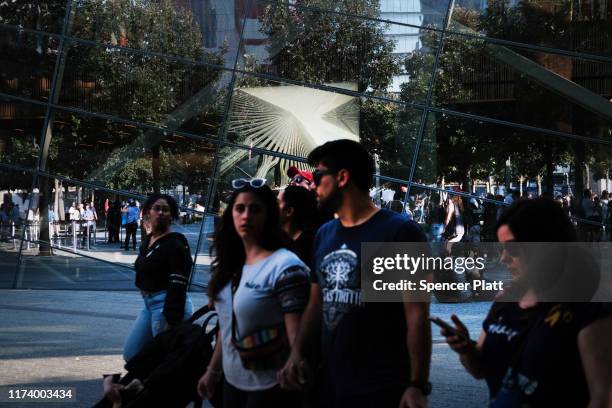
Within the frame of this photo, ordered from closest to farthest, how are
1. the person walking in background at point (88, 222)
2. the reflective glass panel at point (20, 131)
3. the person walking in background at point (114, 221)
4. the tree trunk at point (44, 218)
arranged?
the person walking in background at point (114, 221), the person walking in background at point (88, 222), the tree trunk at point (44, 218), the reflective glass panel at point (20, 131)

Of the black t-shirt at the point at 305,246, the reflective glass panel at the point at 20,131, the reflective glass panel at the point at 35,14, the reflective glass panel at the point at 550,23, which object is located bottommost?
the black t-shirt at the point at 305,246

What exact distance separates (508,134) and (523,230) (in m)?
9.54

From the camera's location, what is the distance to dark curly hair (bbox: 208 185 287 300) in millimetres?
4562

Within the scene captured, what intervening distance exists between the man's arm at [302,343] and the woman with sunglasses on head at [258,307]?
73 millimetres

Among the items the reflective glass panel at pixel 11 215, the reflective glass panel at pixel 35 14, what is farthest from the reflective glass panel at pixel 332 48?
the reflective glass panel at pixel 11 215

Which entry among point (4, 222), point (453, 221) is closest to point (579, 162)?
point (453, 221)

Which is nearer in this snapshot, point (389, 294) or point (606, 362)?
point (606, 362)

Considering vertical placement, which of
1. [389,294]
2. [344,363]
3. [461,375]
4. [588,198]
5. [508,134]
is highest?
[508,134]

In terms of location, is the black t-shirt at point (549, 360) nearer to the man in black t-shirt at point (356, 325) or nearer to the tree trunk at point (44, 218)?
the man in black t-shirt at point (356, 325)

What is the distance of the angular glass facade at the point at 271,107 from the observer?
12398 millimetres

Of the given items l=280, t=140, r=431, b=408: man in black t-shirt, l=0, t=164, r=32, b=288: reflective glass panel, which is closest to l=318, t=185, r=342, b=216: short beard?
l=280, t=140, r=431, b=408: man in black t-shirt

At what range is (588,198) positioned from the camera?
39.8 ft

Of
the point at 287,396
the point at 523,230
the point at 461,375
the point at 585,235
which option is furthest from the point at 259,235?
the point at 585,235

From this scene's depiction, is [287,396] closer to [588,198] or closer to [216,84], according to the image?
[588,198]
